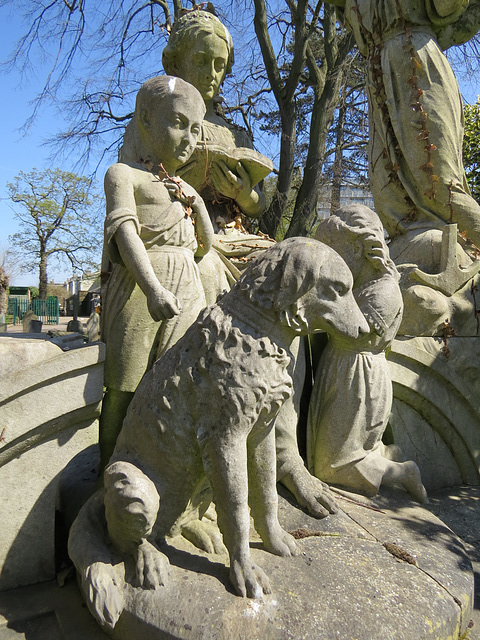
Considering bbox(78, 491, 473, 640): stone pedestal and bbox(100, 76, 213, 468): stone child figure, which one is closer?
bbox(78, 491, 473, 640): stone pedestal

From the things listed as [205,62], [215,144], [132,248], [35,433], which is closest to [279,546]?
[35,433]

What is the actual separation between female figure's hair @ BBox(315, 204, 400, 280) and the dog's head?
978 mm

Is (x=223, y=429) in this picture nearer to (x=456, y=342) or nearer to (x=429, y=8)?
(x=456, y=342)

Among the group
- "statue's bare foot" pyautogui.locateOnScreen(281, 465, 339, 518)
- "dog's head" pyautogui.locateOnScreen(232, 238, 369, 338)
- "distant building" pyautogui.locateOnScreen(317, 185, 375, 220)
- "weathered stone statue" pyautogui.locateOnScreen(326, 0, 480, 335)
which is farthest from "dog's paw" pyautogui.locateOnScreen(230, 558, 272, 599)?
"distant building" pyautogui.locateOnScreen(317, 185, 375, 220)

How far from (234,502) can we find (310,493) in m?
0.90

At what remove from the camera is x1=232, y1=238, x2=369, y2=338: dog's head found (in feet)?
5.92

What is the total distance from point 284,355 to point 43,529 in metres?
1.57

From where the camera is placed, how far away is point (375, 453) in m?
2.98

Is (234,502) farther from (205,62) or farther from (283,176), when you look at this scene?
(283,176)

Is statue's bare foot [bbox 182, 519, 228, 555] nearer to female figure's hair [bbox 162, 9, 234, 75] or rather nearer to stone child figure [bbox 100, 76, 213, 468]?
stone child figure [bbox 100, 76, 213, 468]

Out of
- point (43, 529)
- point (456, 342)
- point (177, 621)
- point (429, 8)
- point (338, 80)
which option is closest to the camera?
point (177, 621)

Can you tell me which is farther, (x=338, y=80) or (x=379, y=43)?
(x=338, y=80)

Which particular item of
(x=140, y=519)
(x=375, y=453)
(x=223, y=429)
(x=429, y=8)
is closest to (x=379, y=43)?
(x=429, y=8)

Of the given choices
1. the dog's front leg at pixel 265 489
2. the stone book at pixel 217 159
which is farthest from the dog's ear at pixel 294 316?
the stone book at pixel 217 159
